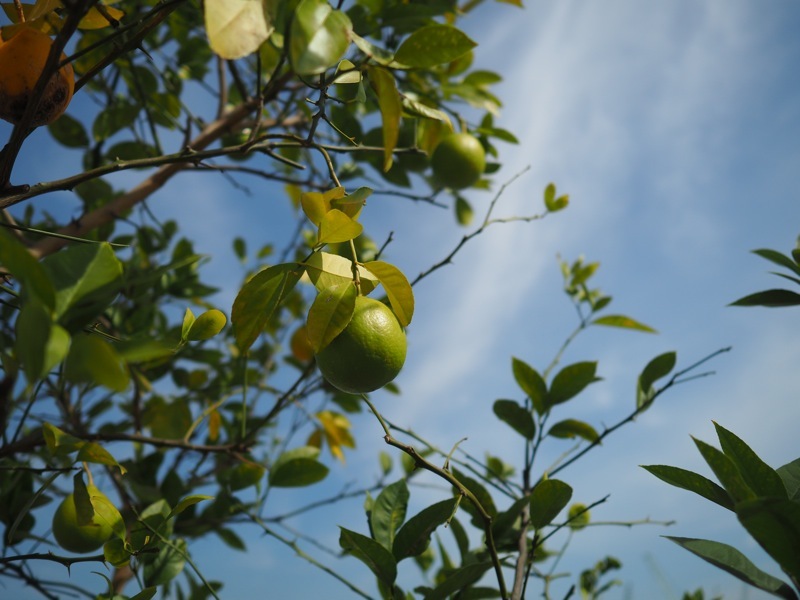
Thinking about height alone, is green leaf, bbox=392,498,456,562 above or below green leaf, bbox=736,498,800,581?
above

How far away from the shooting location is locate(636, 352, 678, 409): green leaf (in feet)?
3.59

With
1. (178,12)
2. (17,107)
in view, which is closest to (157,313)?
(178,12)

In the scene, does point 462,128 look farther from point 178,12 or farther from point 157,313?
point 157,313

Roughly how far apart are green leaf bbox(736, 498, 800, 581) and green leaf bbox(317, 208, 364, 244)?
1.31ft

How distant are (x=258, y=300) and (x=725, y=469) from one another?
0.45 metres

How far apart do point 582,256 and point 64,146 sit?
1.41 m

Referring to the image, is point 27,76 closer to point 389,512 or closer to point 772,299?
point 389,512

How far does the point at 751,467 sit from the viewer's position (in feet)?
1.57

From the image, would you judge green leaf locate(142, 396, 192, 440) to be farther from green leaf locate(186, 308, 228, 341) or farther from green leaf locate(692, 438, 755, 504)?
green leaf locate(692, 438, 755, 504)

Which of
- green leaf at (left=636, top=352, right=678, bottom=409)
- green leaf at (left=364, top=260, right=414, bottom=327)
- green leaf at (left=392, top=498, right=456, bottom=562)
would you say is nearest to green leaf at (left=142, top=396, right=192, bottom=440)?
green leaf at (left=392, top=498, right=456, bottom=562)

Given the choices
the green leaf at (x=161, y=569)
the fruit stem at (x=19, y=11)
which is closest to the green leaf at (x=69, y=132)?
the fruit stem at (x=19, y=11)

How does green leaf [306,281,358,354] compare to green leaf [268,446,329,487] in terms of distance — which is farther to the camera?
green leaf [268,446,329,487]

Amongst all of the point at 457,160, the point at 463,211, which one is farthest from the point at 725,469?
the point at 463,211

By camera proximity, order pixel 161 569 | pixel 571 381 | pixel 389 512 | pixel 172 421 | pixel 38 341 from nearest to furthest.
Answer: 1. pixel 38 341
2. pixel 389 512
3. pixel 161 569
4. pixel 571 381
5. pixel 172 421
